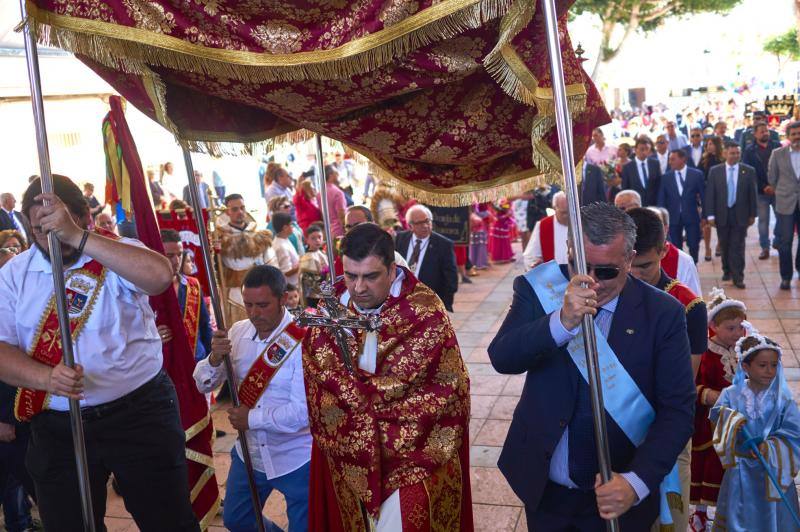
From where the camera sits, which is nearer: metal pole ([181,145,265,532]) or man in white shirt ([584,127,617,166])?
metal pole ([181,145,265,532])

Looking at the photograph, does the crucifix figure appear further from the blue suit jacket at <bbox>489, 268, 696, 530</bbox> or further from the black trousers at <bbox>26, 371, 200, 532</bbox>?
the black trousers at <bbox>26, 371, 200, 532</bbox>

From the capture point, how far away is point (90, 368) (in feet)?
11.5

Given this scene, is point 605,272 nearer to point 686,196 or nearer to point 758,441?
point 758,441

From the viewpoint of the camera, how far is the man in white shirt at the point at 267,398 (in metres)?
4.03

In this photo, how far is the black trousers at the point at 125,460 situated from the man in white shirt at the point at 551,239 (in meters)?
4.07

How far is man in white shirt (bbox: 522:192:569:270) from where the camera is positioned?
707 cm

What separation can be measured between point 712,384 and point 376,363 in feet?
7.27

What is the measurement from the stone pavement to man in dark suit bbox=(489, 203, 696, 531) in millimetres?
1997

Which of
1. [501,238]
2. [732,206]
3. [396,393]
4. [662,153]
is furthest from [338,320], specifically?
[662,153]

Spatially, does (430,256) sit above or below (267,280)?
below

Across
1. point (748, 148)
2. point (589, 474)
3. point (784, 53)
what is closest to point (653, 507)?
point (589, 474)

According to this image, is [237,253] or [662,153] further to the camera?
[662,153]

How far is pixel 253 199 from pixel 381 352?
22.2 meters

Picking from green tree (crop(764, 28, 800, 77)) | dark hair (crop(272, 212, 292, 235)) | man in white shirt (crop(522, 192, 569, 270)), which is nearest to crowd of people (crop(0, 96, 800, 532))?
man in white shirt (crop(522, 192, 569, 270))
